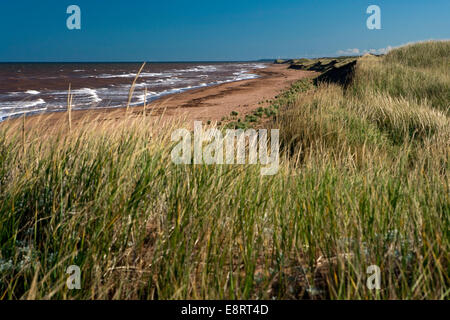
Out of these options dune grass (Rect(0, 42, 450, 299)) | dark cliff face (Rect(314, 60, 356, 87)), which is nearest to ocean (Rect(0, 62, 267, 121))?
dune grass (Rect(0, 42, 450, 299))

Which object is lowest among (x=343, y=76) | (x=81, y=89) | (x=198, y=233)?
(x=198, y=233)

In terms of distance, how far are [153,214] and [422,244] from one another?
1.55 metres

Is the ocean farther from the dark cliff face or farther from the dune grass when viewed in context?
the dark cliff face

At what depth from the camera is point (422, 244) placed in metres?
1.75

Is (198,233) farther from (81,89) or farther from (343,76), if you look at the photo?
(81,89)

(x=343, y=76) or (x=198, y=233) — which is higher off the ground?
(x=343, y=76)

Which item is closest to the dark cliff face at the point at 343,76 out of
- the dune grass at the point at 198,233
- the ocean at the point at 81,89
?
the ocean at the point at 81,89

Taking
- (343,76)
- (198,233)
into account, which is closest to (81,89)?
(343,76)

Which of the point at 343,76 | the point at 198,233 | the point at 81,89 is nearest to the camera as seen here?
the point at 198,233

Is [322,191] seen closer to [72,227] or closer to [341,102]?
[72,227]

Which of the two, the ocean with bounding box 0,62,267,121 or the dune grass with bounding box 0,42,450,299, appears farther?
the ocean with bounding box 0,62,267,121

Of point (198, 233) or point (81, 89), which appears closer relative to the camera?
point (198, 233)

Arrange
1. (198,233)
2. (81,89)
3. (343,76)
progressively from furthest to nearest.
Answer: (81,89) < (343,76) < (198,233)
